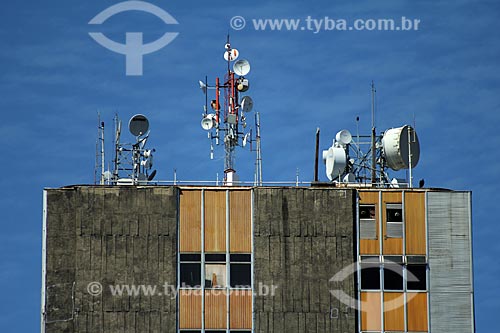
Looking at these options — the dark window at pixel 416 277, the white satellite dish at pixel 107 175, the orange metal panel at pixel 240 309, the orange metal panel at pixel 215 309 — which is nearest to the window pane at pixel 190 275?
the orange metal panel at pixel 215 309

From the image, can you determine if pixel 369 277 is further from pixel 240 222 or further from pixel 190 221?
pixel 190 221

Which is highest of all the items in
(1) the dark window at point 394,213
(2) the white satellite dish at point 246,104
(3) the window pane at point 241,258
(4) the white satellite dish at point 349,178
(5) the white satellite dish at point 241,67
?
(5) the white satellite dish at point 241,67

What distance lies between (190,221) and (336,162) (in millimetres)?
12747

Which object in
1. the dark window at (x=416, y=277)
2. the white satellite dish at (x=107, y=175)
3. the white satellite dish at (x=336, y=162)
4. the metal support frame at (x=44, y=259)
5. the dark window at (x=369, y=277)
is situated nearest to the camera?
the metal support frame at (x=44, y=259)

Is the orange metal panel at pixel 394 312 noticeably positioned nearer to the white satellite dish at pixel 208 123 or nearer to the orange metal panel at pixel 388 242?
the orange metal panel at pixel 388 242

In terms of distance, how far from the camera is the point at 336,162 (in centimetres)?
8531

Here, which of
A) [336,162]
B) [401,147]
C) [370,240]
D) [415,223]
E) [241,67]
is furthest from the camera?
[241,67]

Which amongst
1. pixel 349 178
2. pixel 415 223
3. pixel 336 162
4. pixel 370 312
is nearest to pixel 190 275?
pixel 370 312

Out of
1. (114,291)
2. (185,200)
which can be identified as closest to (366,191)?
(185,200)

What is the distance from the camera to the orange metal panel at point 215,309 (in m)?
74.8

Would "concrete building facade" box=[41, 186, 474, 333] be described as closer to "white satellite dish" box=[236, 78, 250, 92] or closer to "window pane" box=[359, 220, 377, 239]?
"window pane" box=[359, 220, 377, 239]

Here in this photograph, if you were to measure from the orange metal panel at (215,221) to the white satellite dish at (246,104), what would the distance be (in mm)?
11147

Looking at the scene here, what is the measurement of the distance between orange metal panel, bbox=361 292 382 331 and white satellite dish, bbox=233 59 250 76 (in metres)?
18.0

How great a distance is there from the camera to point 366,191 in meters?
77.2
